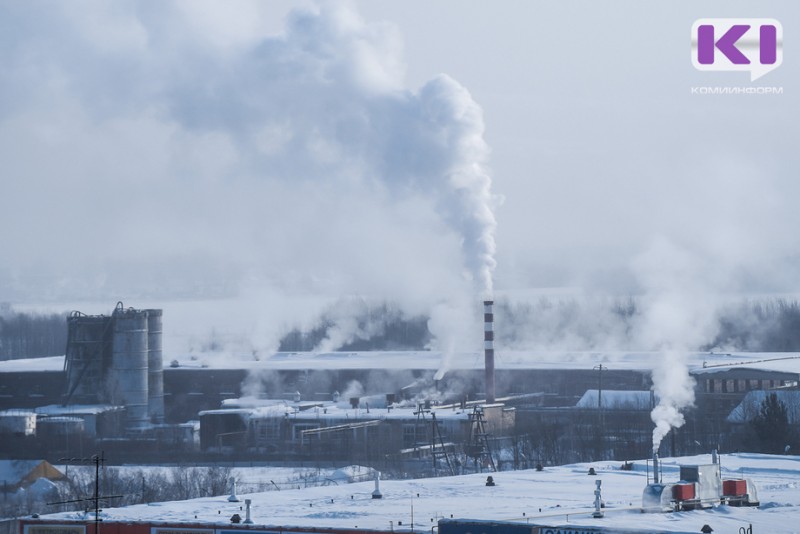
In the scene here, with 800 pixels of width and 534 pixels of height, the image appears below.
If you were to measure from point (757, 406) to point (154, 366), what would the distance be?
1070 inches

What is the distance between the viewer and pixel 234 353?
3750 inches

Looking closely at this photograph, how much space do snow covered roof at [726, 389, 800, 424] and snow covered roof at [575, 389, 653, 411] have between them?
16.9 ft

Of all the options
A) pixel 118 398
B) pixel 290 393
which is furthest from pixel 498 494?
pixel 290 393

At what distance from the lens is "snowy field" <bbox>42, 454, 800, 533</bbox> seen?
2155 cm

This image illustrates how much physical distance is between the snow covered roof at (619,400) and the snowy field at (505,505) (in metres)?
33.6

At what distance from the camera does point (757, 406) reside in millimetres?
57594

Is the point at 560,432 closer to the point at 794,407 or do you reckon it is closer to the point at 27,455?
the point at 794,407

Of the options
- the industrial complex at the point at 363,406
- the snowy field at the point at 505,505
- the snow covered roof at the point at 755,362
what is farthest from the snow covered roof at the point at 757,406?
the snowy field at the point at 505,505

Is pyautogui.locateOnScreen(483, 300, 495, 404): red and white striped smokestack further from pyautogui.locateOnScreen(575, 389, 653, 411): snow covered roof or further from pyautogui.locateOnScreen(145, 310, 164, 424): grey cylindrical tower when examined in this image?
pyautogui.locateOnScreen(145, 310, 164, 424): grey cylindrical tower

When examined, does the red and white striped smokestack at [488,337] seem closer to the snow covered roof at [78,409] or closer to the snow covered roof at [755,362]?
the snow covered roof at [755,362]

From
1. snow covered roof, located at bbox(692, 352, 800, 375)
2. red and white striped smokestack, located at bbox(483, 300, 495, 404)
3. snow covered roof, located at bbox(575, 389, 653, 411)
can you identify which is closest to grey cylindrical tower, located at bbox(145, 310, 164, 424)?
red and white striped smokestack, located at bbox(483, 300, 495, 404)

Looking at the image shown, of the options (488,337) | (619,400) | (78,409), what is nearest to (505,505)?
(488,337)

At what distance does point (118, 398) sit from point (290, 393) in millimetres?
16362

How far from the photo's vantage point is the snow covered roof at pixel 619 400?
63.9 metres
